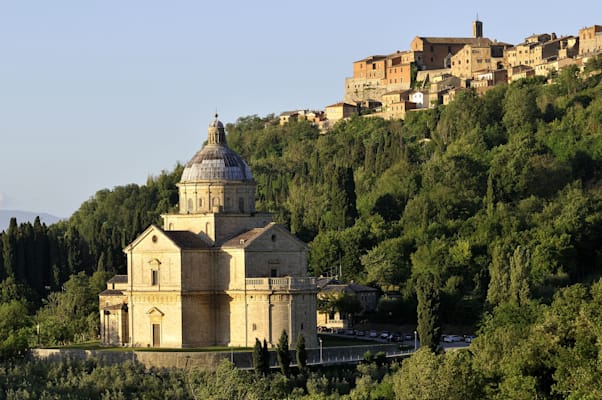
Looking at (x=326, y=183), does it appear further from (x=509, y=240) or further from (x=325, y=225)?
(x=509, y=240)

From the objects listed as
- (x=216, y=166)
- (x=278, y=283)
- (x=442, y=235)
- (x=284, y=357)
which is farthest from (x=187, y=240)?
(x=442, y=235)

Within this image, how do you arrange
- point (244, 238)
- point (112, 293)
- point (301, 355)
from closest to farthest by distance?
1. point (301, 355)
2. point (244, 238)
3. point (112, 293)

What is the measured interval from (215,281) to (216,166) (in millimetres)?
5397

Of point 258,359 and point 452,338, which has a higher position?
point 452,338

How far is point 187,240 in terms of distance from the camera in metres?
63.9

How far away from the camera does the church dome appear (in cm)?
6550

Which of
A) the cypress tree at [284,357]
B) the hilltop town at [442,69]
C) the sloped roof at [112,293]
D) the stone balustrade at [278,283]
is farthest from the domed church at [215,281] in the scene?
the hilltop town at [442,69]

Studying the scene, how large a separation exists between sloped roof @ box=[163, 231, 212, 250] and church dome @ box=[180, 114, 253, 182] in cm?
262

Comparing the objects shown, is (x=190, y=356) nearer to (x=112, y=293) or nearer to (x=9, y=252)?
(x=112, y=293)

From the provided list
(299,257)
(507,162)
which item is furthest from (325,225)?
(299,257)

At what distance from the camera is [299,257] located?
64.6 metres

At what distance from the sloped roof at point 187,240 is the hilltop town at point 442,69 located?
68.3m

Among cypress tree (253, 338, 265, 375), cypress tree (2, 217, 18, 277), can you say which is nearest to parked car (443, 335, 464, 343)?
cypress tree (253, 338, 265, 375)

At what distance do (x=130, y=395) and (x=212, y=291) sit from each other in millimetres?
8542
